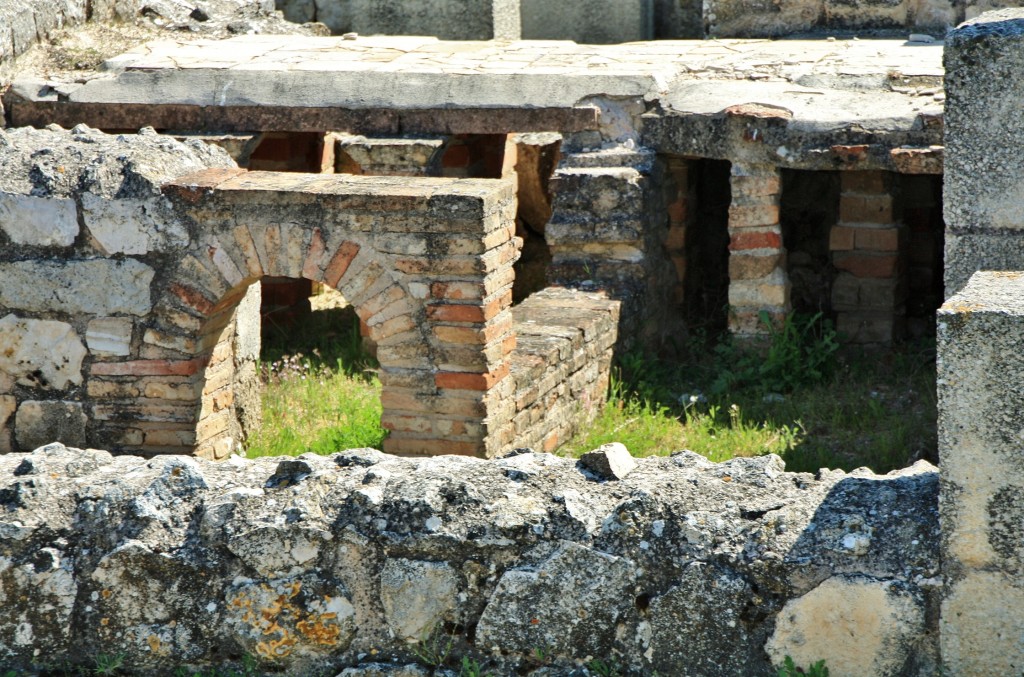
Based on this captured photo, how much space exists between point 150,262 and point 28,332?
638 millimetres

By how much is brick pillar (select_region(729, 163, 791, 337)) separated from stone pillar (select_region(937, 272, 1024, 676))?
15.5 ft

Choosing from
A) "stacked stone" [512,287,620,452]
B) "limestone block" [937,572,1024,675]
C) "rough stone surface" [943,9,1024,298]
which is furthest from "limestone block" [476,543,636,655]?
"stacked stone" [512,287,620,452]

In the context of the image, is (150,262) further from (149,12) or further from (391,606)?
(149,12)

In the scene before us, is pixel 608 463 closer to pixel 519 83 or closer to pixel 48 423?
pixel 48 423

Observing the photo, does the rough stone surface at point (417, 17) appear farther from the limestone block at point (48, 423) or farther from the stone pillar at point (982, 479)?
the stone pillar at point (982, 479)

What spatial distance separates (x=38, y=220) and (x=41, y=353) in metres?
0.60

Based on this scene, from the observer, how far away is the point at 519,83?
8.01 m

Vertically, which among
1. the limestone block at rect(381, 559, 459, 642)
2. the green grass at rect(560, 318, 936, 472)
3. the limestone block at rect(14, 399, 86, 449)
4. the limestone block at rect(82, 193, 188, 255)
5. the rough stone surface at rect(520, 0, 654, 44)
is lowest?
the green grass at rect(560, 318, 936, 472)

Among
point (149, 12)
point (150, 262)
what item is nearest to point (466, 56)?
point (149, 12)

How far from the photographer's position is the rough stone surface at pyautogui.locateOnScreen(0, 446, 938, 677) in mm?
2943

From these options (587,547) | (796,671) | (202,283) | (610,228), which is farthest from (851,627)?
(610,228)

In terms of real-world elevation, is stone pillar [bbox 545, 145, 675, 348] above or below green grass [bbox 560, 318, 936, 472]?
above

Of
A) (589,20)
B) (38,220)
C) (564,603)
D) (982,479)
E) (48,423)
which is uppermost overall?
(589,20)

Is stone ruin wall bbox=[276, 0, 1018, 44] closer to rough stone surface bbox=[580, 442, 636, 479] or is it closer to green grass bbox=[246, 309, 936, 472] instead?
green grass bbox=[246, 309, 936, 472]
